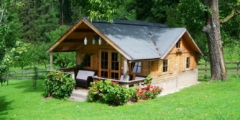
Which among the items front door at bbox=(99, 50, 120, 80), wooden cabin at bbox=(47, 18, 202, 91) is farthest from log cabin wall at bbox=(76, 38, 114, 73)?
front door at bbox=(99, 50, 120, 80)

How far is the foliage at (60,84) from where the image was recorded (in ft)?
50.8

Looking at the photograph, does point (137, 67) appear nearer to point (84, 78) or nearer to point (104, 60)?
point (104, 60)

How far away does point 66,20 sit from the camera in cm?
7444

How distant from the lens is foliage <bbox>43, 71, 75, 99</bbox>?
50.8 ft

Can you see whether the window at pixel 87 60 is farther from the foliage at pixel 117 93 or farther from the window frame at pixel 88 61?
the foliage at pixel 117 93

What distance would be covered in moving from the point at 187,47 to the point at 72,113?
976cm

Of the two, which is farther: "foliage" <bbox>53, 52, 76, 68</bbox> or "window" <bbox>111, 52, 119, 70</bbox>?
"foliage" <bbox>53, 52, 76, 68</bbox>

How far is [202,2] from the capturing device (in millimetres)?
19359

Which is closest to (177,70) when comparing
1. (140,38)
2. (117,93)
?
(140,38)

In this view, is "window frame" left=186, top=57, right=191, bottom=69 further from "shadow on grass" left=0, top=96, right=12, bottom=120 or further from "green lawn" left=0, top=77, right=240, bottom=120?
"shadow on grass" left=0, top=96, right=12, bottom=120

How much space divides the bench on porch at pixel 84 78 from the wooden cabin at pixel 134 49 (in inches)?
37.5

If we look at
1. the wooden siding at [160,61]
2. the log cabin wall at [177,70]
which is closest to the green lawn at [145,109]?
the log cabin wall at [177,70]

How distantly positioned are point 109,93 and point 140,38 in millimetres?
4497

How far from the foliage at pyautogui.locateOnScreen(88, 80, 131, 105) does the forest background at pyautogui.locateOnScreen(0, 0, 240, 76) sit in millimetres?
3681
